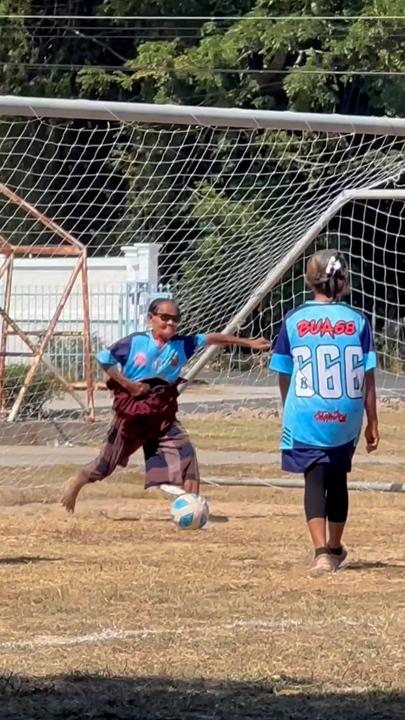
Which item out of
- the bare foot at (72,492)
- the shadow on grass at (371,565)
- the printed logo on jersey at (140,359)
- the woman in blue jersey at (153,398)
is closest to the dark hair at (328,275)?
the shadow on grass at (371,565)

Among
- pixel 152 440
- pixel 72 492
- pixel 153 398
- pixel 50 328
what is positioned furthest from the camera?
pixel 50 328

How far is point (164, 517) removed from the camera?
36.9ft

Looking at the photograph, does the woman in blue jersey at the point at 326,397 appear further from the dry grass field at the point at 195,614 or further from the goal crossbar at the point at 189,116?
the goal crossbar at the point at 189,116

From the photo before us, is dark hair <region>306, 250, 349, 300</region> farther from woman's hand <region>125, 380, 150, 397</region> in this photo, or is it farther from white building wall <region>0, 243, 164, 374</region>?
white building wall <region>0, 243, 164, 374</region>

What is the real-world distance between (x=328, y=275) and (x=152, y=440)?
2559mm

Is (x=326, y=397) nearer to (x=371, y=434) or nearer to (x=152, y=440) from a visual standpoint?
(x=371, y=434)

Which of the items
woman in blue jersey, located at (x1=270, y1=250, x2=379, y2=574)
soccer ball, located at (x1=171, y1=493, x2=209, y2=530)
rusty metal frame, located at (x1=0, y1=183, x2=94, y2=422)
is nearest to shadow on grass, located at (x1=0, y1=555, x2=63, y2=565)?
soccer ball, located at (x1=171, y1=493, x2=209, y2=530)

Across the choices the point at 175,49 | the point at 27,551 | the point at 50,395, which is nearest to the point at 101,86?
the point at 175,49

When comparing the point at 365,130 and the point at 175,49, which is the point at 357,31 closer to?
the point at 175,49

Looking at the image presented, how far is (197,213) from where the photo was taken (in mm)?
15555

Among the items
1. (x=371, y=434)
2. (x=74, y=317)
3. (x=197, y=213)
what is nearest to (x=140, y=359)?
(x=371, y=434)

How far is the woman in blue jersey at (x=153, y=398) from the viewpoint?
34.7ft

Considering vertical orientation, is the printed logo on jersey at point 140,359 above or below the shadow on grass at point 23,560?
above

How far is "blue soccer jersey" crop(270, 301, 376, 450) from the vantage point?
8.58 metres
